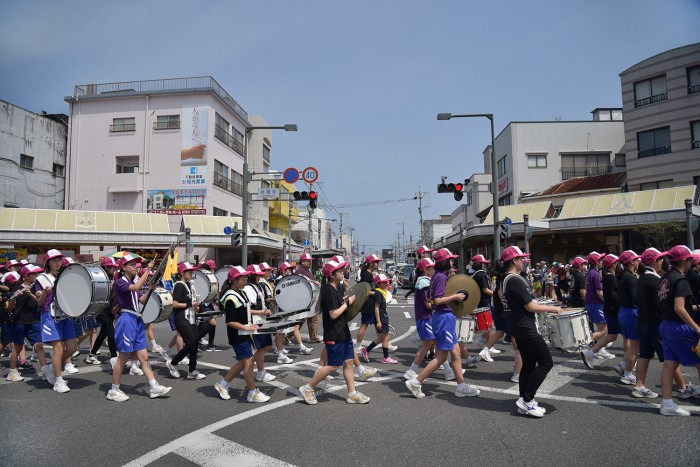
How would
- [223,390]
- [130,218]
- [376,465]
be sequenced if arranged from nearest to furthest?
1. [376,465]
2. [223,390]
3. [130,218]

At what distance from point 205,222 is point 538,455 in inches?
1151

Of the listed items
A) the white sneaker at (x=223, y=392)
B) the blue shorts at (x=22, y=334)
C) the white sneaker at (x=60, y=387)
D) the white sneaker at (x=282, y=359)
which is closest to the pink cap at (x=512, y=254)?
the white sneaker at (x=223, y=392)

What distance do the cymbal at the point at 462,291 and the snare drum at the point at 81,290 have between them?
196 inches

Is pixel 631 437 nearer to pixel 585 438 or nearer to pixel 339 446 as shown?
pixel 585 438

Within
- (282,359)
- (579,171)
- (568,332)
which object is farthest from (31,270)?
(579,171)

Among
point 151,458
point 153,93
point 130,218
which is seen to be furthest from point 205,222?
point 151,458

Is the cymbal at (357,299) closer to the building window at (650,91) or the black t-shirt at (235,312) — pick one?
the black t-shirt at (235,312)

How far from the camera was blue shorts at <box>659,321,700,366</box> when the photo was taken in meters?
5.21

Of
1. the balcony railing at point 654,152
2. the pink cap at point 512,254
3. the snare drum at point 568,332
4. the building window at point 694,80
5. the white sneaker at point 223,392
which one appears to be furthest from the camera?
the balcony railing at point 654,152

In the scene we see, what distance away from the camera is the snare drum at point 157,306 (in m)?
8.23

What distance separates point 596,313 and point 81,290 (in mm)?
8383

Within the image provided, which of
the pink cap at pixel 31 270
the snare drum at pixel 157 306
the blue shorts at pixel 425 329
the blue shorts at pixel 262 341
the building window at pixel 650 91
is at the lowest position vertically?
the blue shorts at pixel 262 341

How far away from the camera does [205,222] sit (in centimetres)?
3111

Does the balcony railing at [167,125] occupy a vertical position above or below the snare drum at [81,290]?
above
